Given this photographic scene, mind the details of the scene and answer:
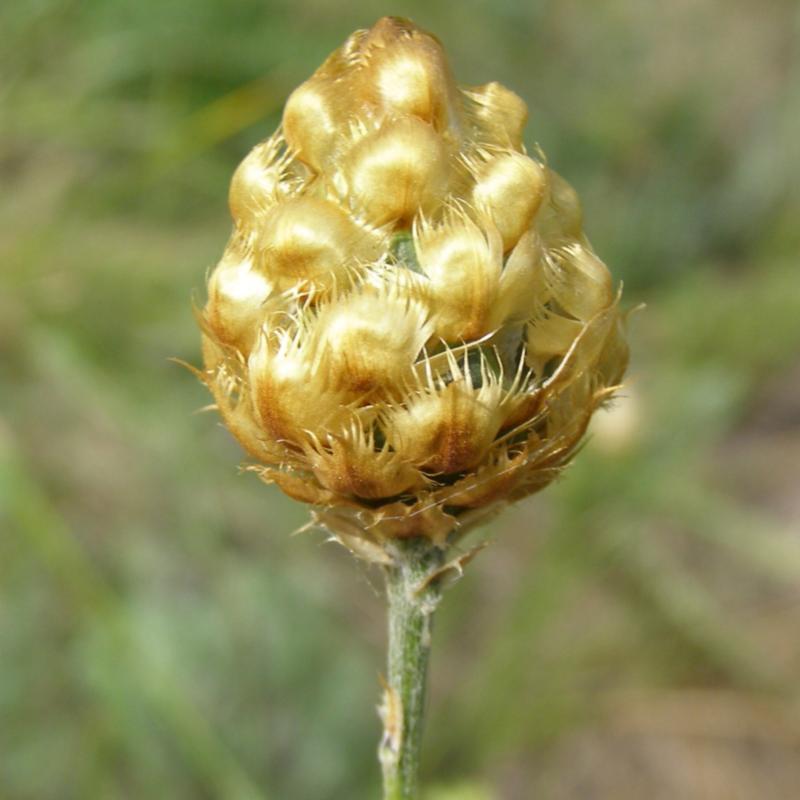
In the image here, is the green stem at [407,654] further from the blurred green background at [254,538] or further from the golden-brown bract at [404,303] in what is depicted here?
the blurred green background at [254,538]

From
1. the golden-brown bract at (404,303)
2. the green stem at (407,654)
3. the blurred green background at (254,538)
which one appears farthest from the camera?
the blurred green background at (254,538)

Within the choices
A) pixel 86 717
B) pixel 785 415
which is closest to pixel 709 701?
pixel 785 415

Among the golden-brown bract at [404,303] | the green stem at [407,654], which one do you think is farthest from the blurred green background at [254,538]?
the golden-brown bract at [404,303]

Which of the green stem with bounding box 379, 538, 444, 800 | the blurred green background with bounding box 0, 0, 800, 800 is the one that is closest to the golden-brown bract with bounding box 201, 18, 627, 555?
the green stem with bounding box 379, 538, 444, 800

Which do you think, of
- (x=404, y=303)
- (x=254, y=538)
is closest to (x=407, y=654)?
(x=404, y=303)

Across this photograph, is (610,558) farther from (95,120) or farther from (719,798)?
(95,120)
